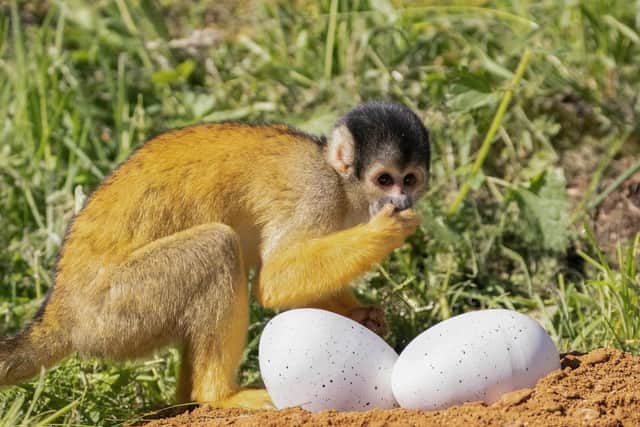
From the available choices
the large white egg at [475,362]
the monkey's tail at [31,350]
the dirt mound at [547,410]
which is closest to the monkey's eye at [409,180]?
the large white egg at [475,362]

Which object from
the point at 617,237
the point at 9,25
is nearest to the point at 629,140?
the point at 617,237

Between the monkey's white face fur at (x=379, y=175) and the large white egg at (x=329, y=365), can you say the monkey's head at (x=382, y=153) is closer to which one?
the monkey's white face fur at (x=379, y=175)

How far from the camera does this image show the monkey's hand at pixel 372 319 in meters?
4.64

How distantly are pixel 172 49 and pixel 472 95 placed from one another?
9.05 ft

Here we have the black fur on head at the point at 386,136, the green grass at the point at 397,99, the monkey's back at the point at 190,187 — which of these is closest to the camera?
the monkey's back at the point at 190,187

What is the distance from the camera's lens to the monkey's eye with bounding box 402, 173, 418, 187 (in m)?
4.49

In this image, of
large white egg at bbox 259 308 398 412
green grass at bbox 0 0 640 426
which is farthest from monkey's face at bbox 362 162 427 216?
large white egg at bbox 259 308 398 412

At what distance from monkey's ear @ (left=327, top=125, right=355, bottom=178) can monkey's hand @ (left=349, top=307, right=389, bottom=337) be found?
67cm

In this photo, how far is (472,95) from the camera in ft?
18.2

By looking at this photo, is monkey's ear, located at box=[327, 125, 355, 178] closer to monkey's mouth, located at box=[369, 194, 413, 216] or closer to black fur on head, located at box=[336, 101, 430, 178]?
black fur on head, located at box=[336, 101, 430, 178]

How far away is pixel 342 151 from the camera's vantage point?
459cm

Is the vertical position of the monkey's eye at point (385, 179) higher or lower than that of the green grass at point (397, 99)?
higher

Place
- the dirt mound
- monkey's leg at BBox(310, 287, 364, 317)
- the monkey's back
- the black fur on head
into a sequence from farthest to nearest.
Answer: monkey's leg at BBox(310, 287, 364, 317)
the black fur on head
the monkey's back
the dirt mound

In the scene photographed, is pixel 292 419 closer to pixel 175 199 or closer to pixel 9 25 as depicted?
pixel 175 199
